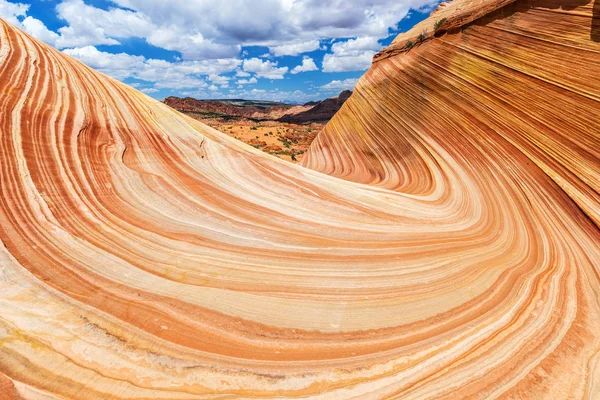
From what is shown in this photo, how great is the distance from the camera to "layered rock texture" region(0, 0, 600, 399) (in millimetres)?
2127

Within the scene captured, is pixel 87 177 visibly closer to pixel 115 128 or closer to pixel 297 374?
pixel 115 128

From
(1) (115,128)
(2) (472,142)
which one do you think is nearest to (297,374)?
(1) (115,128)

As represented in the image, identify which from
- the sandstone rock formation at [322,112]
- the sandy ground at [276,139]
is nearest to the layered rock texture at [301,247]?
the sandy ground at [276,139]

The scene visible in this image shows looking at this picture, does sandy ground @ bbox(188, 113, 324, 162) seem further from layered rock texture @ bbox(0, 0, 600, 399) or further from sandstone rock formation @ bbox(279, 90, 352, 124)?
sandstone rock formation @ bbox(279, 90, 352, 124)

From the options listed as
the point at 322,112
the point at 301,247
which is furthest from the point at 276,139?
the point at 322,112

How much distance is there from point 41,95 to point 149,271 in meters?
3.76

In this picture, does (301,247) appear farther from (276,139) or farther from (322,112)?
(322,112)

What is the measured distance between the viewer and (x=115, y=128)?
505 cm

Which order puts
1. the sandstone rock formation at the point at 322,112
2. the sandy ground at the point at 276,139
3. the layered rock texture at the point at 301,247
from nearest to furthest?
the layered rock texture at the point at 301,247 → the sandy ground at the point at 276,139 → the sandstone rock formation at the point at 322,112

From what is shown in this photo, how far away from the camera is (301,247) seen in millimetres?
3629

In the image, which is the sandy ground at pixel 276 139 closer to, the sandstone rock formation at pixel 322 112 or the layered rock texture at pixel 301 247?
the layered rock texture at pixel 301 247

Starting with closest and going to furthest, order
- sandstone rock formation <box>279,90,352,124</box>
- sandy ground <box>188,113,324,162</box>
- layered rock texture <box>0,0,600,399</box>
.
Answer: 1. layered rock texture <box>0,0,600,399</box>
2. sandy ground <box>188,113,324,162</box>
3. sandstone rock formation <box>279,90,352,124</box>

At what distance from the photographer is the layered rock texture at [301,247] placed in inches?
83.7

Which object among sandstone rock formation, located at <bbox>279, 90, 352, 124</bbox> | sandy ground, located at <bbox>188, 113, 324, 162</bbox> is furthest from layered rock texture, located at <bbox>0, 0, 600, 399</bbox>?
sandstone rock formation, located at <bbox>279, 90, 352, 124</bbox>
